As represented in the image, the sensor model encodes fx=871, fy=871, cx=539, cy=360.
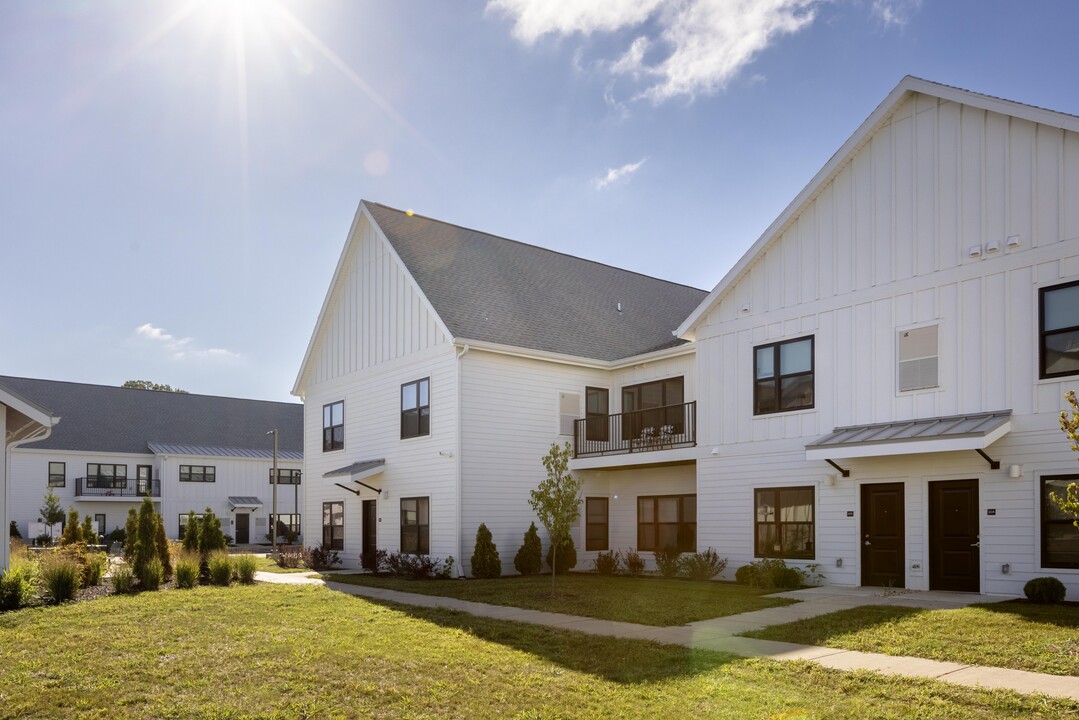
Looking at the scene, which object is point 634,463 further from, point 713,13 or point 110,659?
point 110,659

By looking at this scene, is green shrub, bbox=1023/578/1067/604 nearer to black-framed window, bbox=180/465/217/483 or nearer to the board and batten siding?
the board and batten siding

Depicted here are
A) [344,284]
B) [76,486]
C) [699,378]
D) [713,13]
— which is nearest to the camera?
[713,13]

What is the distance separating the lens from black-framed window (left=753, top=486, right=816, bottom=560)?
57.6ft

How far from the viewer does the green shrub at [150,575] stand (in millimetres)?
17828

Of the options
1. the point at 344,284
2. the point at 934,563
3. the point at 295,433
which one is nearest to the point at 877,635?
the point at 934,563

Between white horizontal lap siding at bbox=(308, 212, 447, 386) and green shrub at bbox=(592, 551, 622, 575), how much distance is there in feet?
23.0

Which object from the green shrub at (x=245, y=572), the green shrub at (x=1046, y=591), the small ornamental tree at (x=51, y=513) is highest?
the green shrub at (x=1046, y=591)

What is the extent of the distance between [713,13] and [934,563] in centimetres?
1035

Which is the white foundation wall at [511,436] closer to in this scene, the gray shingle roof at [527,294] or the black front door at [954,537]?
the gray shingle roof at [527,294]

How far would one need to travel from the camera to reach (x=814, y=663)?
9.16 meters

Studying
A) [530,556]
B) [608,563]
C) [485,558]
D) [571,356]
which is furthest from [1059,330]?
[485,558]

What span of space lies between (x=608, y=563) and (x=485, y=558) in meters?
3.36

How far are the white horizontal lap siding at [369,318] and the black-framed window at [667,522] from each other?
708 centimetres

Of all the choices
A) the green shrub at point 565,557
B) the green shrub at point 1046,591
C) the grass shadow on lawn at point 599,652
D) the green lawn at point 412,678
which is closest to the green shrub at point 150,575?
the green lawn at point 412,678
